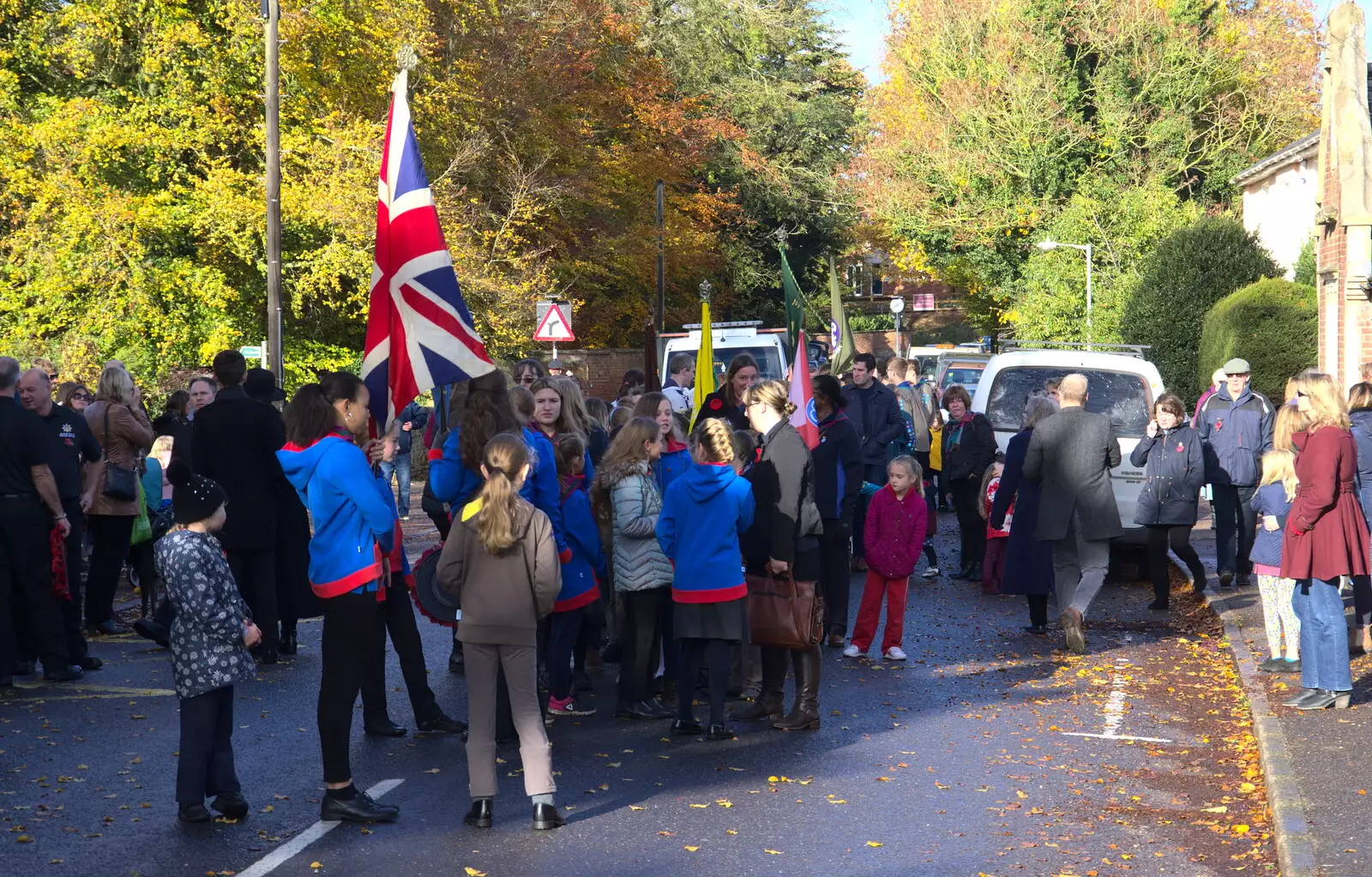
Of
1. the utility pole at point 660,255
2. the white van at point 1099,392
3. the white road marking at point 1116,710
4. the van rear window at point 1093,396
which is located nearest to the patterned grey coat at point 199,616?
the white road marking at point 1116,710

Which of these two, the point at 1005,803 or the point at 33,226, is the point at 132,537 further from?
the point at 33,226

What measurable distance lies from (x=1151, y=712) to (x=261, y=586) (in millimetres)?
5702

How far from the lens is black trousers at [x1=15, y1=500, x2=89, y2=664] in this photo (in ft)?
32.7

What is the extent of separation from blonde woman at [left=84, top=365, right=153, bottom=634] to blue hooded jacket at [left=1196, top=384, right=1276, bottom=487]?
28.9ft

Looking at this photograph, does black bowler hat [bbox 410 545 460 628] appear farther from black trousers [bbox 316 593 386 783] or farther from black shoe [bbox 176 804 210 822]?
black shoe [bbox 176 804 210 822]

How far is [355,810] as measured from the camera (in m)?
6.45

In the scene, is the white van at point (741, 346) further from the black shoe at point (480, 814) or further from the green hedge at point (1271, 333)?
the black shoe at point (480, 814)

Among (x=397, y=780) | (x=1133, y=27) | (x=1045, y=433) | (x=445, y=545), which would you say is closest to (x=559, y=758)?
(x=397, y=780)

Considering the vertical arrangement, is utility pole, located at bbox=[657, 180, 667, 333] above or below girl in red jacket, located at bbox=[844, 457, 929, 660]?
above

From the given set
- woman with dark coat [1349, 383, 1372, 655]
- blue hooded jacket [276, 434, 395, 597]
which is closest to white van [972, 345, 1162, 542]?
woman with dark coat [1349, 383, 1372, 655]

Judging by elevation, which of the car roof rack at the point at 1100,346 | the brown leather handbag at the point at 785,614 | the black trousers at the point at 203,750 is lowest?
the black trousers at the point at 203,750

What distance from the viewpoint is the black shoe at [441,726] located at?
26.9 ft

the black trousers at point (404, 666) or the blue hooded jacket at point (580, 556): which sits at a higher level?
the blue hooded jacket at point (580, 556)

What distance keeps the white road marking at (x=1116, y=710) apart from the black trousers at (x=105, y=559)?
6969 millimetres
